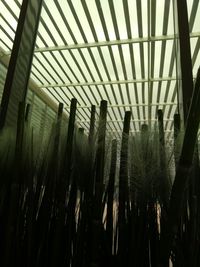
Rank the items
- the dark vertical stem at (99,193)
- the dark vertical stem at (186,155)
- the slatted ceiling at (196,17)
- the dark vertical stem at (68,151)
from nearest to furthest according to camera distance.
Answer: the dark vertical stem at (186,155), the dark vertical stem at (99,193), the dark vertical stem at (68,151), the slatted ceiling at (196,17)

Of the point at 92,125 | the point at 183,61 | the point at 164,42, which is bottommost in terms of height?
the point at 92,125

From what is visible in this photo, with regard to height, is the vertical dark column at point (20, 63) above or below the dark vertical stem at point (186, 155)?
above

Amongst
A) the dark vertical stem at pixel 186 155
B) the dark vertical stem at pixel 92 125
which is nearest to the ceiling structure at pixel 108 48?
the dark vertical stem at pixel 92 125

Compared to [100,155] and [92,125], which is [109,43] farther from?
[100,155]

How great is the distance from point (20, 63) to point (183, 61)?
75 centimetres

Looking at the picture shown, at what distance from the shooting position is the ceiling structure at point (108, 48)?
10.8ft

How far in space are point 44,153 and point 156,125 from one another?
1.15 ft

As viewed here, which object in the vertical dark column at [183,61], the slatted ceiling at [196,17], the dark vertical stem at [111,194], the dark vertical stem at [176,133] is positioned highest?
the slatted ceiling at [196,17]

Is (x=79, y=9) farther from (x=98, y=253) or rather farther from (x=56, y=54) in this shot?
(x=98, y=253)

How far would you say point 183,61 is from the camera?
985mm

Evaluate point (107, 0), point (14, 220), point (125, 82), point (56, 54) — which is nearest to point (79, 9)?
point (107, 0)

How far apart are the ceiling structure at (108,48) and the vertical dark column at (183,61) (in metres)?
1.27

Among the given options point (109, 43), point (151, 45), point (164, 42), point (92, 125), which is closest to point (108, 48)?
point (109, 43)

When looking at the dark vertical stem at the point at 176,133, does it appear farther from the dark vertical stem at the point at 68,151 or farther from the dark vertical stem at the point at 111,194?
the dark vertical stem at the point at 68,151
